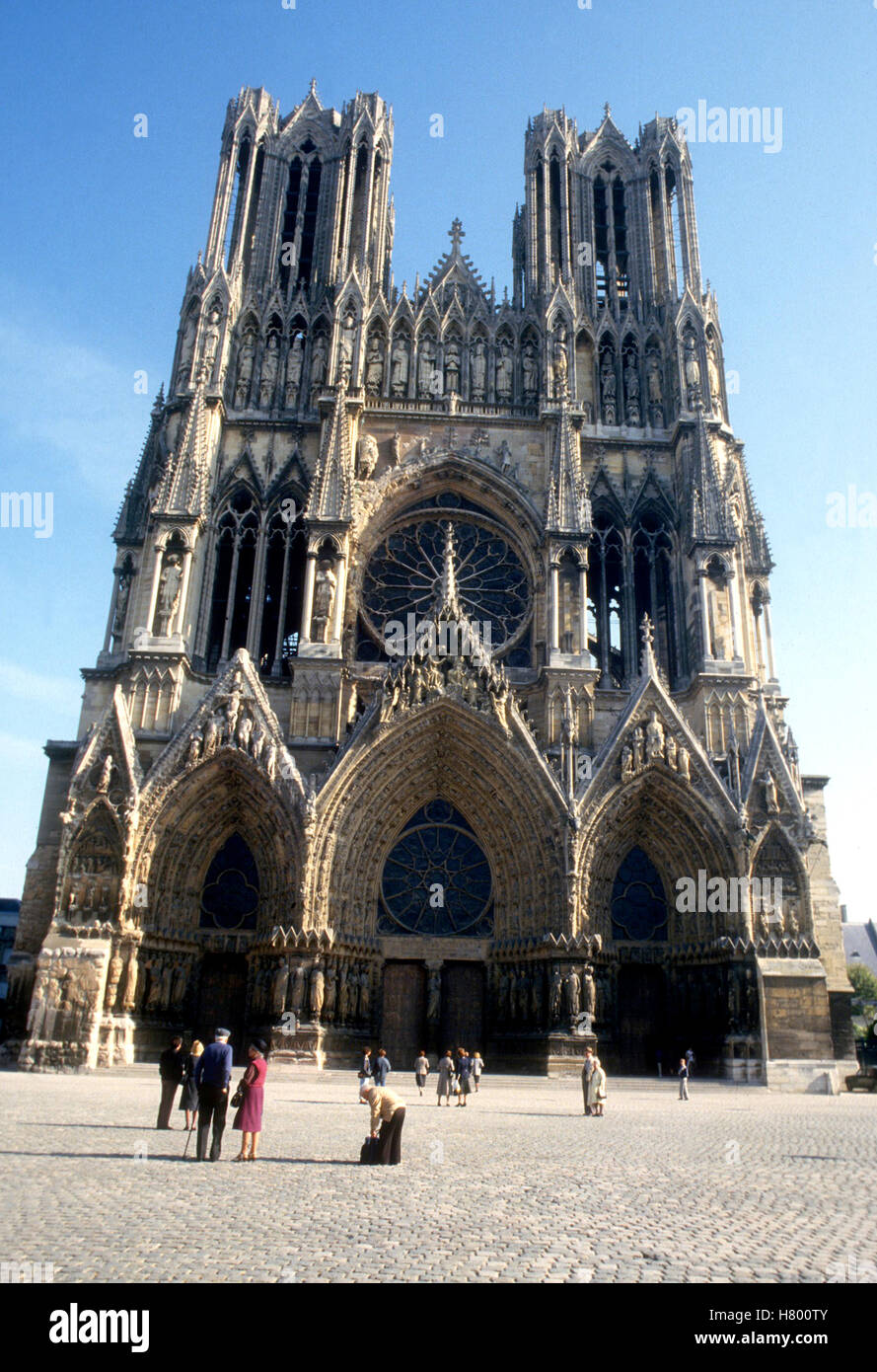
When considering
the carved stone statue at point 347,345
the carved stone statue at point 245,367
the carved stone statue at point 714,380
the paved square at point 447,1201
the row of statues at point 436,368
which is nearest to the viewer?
the paved square at point 447,1201

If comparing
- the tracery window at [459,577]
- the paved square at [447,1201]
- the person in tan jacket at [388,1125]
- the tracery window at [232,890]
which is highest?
the tracery window at [459,577]

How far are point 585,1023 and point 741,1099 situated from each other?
12.6 ft

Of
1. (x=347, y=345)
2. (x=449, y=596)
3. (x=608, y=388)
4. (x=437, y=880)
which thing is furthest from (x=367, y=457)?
(x=437, y=880)

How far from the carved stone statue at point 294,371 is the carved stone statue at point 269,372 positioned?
0.39 meters

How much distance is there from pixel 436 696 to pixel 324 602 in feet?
13.7

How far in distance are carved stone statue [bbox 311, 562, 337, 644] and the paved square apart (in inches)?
541

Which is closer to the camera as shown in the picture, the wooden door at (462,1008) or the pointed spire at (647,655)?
the wooden door at (462,1008)

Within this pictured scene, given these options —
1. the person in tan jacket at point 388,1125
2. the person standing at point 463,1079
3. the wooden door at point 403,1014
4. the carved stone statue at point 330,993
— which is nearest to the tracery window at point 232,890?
the carved stone statue at point 330,993

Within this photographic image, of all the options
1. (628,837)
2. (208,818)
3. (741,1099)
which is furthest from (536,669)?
(741,1099)

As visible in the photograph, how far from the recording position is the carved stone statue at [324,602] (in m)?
26.2

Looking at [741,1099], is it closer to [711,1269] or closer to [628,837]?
[628,837]

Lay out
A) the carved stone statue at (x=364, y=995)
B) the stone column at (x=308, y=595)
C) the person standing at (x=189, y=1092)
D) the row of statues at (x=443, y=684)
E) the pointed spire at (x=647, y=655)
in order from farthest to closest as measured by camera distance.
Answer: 1. the stone column at (x=308, y=595)
2. the pointed spire at (x=647, y=655)
3. the row of statues at (x=443, y=684)
4. the carved stone statue at (x=364, y=995)
5. the person standing at (x=189, y=1092)

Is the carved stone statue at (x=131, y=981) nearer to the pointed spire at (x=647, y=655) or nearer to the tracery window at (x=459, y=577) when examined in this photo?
the tracery window at (x=459, y=577)
